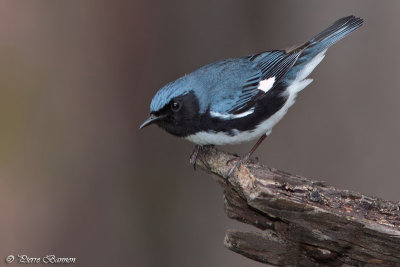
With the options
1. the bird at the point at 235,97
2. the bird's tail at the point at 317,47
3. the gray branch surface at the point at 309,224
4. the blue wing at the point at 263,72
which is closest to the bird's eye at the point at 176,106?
the bird at the point at 235,97

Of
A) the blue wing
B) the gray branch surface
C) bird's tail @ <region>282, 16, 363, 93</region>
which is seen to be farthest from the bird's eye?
bird's tail @ <region>282, 16, 363, 93</region>

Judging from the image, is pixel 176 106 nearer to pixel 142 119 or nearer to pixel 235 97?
pixel 235 97

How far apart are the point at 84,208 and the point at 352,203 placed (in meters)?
3.16

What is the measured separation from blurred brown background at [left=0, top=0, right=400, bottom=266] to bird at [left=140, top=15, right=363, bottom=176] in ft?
3.58

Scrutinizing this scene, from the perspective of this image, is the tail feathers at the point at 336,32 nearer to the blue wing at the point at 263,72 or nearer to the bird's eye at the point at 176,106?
the blue wing at the point at 263,72

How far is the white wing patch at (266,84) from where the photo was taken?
4.98 m

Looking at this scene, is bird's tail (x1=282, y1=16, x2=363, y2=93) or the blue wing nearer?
the blue wing

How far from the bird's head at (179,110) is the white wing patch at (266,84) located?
683mm

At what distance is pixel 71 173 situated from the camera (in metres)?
5.81

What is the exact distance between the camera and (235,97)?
4777 mm

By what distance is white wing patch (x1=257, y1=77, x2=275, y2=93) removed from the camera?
4.98m

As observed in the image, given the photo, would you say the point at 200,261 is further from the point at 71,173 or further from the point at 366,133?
the point at 366,133

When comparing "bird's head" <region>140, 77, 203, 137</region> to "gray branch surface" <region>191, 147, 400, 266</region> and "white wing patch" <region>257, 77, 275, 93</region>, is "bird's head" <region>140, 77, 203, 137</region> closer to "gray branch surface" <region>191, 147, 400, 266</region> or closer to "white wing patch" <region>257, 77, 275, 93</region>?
"white wing patch" <region>257, 77, 275, 93</region>
